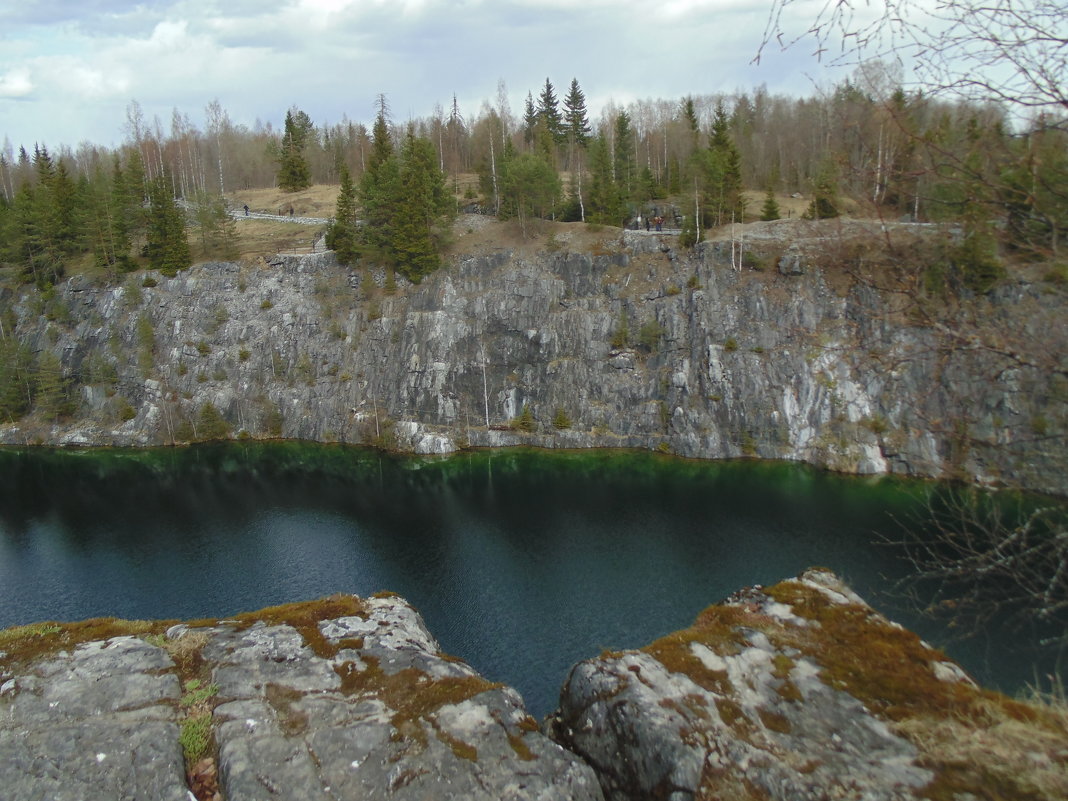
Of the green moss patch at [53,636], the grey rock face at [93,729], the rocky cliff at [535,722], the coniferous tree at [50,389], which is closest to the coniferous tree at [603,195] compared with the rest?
the coniferous tree at [50,389]

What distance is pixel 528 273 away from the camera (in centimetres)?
5800

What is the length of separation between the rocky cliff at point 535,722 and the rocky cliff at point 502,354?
36984mm

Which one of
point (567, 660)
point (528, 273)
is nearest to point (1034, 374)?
point (567, 660)

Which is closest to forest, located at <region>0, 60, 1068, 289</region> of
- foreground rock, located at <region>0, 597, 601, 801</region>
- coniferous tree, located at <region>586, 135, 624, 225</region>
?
coniferous tree, located at <region>586, 135, 624, 225</region>

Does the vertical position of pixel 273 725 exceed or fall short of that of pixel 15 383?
it falls short

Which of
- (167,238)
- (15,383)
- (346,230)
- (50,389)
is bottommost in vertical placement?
(50,389)

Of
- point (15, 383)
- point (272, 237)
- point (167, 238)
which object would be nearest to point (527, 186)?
point (272, 237)

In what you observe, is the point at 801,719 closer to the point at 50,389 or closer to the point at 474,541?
the point at 474,541

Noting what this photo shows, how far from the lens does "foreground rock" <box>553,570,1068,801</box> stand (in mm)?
7758

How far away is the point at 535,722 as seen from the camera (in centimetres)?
1075

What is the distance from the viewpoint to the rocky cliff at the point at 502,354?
4841cm

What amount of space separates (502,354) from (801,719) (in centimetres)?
Answer: 4751

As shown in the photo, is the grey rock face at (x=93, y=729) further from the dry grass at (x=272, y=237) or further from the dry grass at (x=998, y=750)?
the dry grass at (x=272, y=237)

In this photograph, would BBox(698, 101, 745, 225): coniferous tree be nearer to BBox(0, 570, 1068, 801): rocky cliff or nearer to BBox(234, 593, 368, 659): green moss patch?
BBox(234, 593, 368, 659): green moss patch
